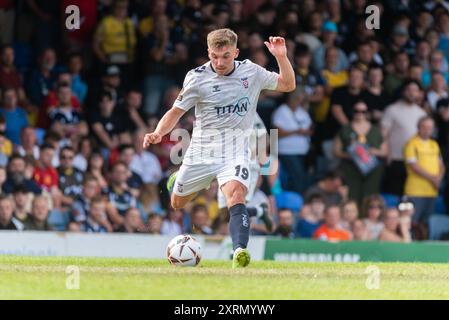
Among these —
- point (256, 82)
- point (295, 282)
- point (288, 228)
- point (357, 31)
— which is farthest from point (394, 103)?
point (295, 282)

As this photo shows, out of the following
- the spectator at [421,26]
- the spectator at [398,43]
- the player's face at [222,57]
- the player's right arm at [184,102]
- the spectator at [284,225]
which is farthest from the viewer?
the spectator at [421,26]

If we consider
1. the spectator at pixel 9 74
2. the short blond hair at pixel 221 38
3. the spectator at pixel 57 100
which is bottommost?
the spectator at pixel 57 100

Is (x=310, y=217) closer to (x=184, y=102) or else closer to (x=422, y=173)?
(x=422, y=173)

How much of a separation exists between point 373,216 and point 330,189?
2.72 ft

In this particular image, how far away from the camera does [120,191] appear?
19.9 meters

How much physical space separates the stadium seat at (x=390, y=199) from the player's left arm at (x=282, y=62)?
27.2ft

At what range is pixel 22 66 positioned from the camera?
21016mm

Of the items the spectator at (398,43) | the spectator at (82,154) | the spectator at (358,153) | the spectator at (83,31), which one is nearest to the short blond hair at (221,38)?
the spectator at (82,154)

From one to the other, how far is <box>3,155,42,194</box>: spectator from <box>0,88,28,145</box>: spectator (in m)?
0.83

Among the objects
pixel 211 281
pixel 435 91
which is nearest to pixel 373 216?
pixel 435 91

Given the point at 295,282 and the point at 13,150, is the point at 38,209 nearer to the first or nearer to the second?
the point at 13,150

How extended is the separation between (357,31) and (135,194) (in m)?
5.11

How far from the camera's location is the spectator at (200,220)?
65.1 feet

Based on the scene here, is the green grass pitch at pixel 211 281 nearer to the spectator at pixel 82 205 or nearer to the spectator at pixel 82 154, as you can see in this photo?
the spectator at pixel 82 205
